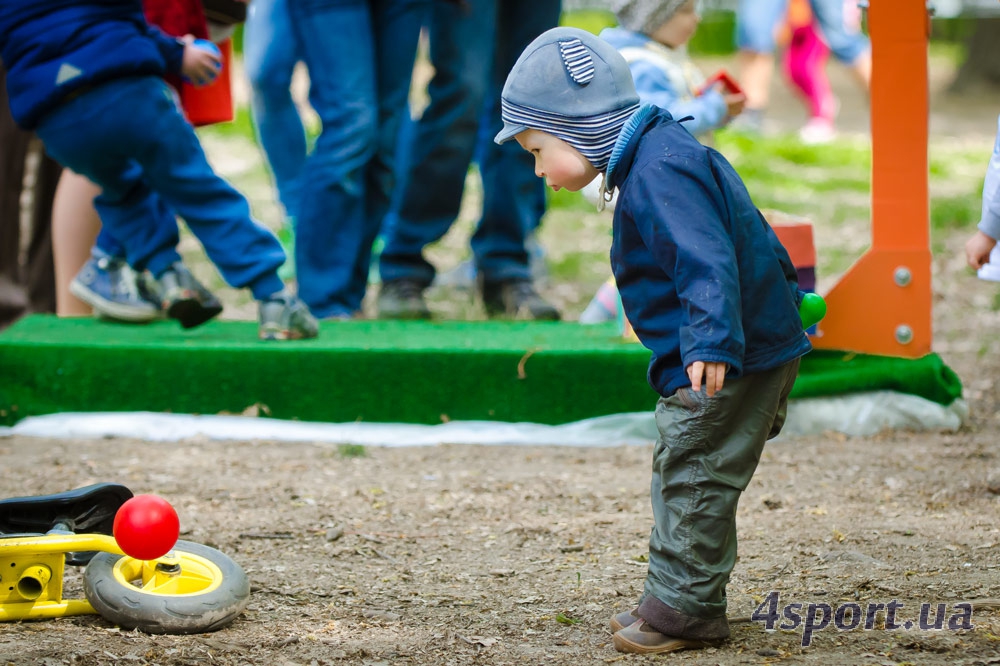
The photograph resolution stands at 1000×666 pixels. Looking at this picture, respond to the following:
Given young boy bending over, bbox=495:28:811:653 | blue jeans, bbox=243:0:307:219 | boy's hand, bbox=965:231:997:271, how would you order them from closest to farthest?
young boy bending over, bbox=495:28:811:653, boy's hand, bbox=965:231:997:271, blue jeans, bbox=243:0:307:219

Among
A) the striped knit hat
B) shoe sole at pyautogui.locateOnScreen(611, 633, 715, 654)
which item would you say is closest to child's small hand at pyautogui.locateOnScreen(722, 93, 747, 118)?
the striped knit hat

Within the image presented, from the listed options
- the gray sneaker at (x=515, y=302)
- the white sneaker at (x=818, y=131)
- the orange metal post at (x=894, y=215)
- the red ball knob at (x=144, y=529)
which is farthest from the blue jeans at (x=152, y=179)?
the white sneaker at (x=818, y=131)

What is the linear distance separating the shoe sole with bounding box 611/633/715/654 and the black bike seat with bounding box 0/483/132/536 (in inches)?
41.7

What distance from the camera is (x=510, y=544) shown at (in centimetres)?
288

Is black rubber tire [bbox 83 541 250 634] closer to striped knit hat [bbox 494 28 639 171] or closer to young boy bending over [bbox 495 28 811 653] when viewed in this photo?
young boy bending over [bbox 495 28 811 653]

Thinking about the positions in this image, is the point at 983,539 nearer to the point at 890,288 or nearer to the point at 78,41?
the point at 890,288

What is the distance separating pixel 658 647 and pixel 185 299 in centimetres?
229

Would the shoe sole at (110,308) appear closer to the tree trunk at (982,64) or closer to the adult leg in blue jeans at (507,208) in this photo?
Answer: the adult leg in blue jeans at (507,208)

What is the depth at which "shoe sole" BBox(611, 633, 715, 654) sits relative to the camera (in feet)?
7.20

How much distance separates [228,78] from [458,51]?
895 mm

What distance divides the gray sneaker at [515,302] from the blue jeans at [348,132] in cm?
53

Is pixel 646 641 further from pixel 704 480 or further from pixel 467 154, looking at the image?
pixel 467 154

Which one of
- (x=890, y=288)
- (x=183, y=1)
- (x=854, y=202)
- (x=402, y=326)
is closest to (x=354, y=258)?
(x=402, y=326)

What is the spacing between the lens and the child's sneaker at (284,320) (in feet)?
13.1
